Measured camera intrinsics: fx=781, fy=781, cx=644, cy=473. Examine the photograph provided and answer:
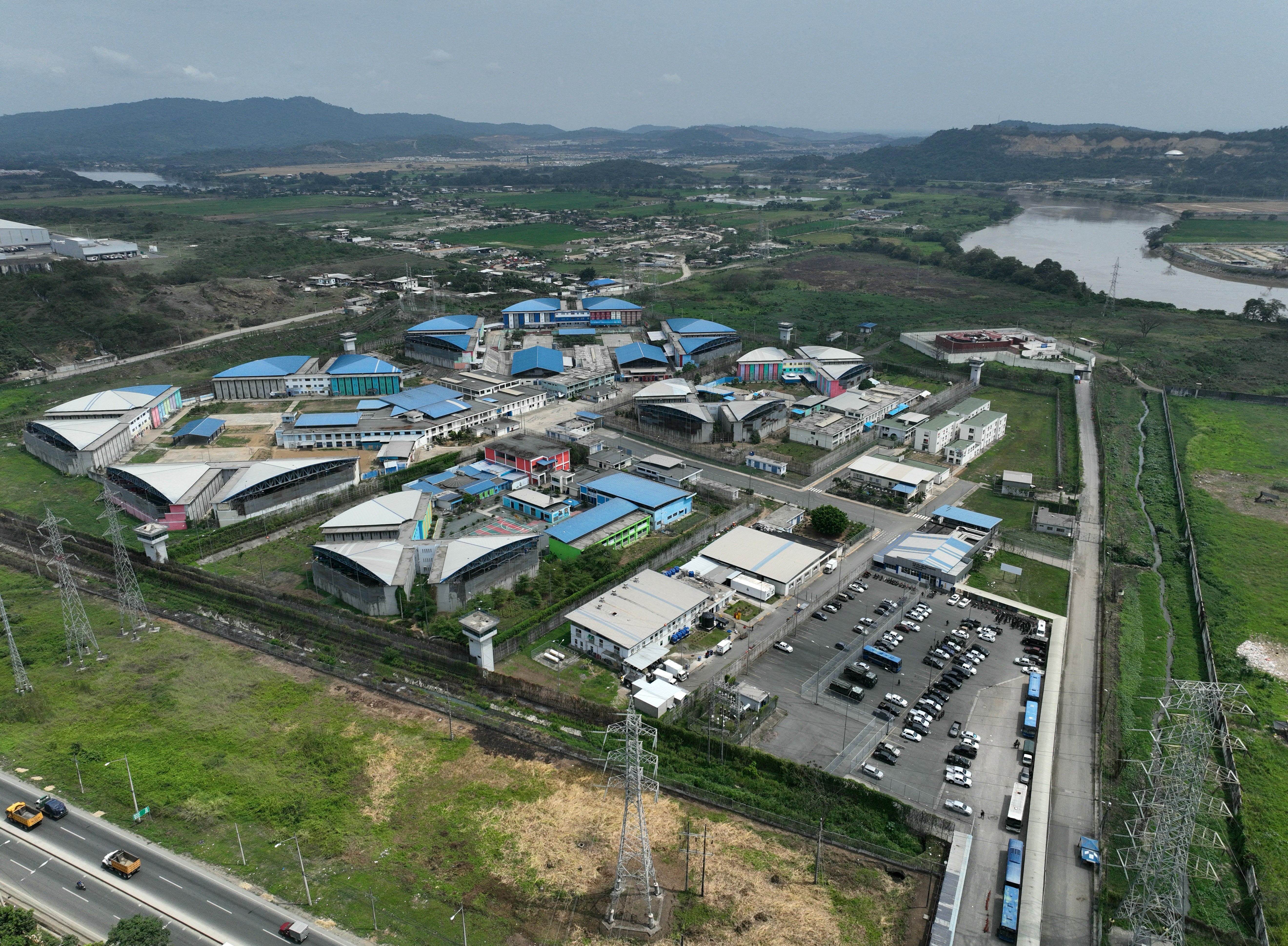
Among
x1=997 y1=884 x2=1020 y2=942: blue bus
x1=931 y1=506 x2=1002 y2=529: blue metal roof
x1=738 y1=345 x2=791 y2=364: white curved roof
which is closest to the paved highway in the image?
x1=997 y1=884 x2=1020 y2=942: blue bus

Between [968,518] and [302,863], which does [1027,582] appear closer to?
[968,518]

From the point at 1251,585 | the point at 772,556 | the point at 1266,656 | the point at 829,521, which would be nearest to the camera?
the point at 1266,656

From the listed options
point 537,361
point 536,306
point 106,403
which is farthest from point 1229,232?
point 106,403

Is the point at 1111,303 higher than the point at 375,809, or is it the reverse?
the point at 1111,303

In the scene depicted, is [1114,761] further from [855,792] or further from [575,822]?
[575,822]

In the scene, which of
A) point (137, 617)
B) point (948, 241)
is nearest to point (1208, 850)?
point (137, 617)

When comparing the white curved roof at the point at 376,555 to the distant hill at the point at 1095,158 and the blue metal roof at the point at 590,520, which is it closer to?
the blue metal roof at the point at 590,520
